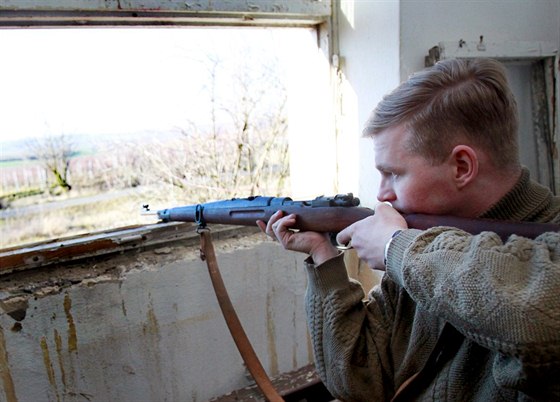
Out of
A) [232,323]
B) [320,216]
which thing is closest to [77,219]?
[232,323]

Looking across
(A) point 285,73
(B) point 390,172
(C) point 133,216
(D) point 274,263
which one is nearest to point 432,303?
(B) point 390,172

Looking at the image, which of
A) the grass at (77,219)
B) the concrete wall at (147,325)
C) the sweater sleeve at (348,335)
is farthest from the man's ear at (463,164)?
the grass at (77,219)

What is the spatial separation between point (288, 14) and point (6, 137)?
3.08 ft

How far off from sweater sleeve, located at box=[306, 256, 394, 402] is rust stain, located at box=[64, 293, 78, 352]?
731 millimetres

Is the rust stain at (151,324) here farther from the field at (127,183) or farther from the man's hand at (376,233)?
the man's hand at (376,233)

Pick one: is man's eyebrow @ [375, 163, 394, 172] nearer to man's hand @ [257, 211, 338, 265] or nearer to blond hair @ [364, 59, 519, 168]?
blond hair @ [364, 59, 519, 168]

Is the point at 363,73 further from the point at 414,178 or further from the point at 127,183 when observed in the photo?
the point at 414,178

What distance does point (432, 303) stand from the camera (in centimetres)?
65

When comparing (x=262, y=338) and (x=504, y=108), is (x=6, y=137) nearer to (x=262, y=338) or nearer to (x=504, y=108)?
(x=262, y=338)

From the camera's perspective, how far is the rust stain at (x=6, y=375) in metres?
1.29

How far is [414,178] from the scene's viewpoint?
84 centimetres

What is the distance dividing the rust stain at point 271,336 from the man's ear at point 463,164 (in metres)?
1.06

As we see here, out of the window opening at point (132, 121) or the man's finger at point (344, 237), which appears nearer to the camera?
the man's finger at point (344, 237)

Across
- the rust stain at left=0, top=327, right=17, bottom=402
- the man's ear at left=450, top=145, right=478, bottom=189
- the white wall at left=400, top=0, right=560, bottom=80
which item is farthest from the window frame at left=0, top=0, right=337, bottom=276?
the man's ear at left=450, top=145, right=478, bottom=189
